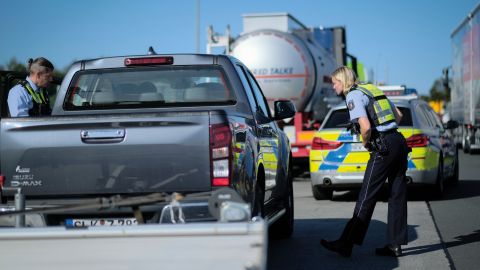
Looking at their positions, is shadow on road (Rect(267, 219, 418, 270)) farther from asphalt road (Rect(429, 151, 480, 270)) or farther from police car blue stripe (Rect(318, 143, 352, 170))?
police car blue stripe (Rect(318, 143, 352, 170))

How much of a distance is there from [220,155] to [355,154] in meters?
6.85

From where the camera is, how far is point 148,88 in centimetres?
725

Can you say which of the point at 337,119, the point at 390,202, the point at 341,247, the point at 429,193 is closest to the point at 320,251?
the point at 341,247

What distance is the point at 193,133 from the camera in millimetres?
5461

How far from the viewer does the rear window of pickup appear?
7215 millimetres

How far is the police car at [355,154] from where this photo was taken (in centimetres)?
1205

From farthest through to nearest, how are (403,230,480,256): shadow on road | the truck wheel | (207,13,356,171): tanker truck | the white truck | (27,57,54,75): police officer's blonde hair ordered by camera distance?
the truck wheel < the white truck < (207,13,356,171): tanker truck < (27,57,54,75): police officer's blonde hair < (403,230,480,256): shadow on road

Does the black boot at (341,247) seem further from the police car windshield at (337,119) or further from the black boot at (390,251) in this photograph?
the police car windshield at (337,119)

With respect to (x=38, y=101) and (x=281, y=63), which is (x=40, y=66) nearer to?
(x=38, y=101)

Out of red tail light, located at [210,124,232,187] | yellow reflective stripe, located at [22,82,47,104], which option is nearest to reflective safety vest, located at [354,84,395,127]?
red tail light, located at [210,124,232,187]

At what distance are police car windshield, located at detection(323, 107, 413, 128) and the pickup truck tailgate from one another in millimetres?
7119

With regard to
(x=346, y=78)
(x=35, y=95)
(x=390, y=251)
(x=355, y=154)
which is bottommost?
(x=390, y=251)

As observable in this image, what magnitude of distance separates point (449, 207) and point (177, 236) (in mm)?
7783

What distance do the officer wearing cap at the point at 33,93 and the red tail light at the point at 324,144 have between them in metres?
5.18
